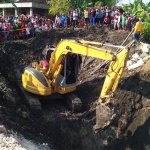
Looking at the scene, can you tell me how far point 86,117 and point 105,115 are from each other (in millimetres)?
2494

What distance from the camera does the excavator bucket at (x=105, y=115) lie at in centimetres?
1098

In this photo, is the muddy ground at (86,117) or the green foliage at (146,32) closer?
the muddy ground at (86,117)

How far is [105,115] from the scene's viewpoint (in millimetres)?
11141

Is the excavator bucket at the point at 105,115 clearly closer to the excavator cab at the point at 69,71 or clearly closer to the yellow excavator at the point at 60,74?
the yellow excavator at the point at 60,74

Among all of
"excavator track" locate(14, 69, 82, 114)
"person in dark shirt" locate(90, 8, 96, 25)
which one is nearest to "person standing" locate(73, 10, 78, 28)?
"person in dark shirt" locate(90, 8, 96, 25)

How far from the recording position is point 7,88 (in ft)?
44.3

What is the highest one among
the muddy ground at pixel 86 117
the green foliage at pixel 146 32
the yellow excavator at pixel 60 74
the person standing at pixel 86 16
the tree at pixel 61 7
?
the tree at pixel 61 7

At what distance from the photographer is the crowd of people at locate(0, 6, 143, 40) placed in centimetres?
2052

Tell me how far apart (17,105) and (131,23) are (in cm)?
1107

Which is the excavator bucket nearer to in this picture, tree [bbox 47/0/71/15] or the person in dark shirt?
the person in dark shirt

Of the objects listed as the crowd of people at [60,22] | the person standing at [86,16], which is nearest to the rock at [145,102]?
the crowd of people at [60,22]

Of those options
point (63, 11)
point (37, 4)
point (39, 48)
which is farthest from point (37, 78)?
point (37, 4)

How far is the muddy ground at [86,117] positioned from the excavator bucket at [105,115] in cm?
36

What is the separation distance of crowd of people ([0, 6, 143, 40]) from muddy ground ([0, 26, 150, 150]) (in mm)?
3694
